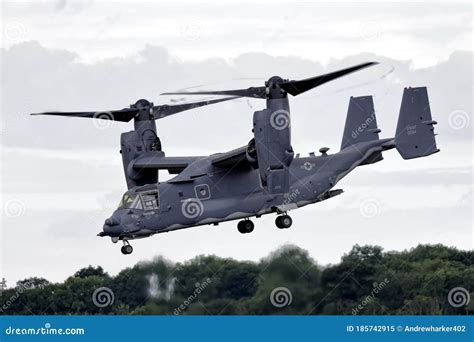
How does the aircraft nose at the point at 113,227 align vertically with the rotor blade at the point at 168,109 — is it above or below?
below

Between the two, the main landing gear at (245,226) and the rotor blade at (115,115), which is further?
the rotor blade at (115,115)

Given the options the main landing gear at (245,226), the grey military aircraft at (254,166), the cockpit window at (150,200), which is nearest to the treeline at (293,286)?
the main landing gear at (245,226)

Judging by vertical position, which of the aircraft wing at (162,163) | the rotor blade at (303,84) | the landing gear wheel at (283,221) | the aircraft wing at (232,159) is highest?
the rotor blade at (303,84)

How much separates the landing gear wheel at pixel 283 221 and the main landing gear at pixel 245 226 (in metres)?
2.67

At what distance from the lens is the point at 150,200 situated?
2217 inches

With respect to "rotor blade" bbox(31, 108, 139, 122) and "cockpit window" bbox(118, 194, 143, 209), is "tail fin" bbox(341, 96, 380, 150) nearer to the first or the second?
"rotor blade" bbox(31, 108, 139, 122)

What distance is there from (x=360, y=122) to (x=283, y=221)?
6488mm

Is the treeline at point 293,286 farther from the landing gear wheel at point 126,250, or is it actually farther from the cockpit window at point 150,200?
the cockpit window at point 150,200

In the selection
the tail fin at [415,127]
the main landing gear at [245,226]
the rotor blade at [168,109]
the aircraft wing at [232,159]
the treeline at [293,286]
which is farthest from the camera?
the rotor blade at [168,109]

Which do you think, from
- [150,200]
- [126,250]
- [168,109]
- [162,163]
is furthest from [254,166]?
[168,109]

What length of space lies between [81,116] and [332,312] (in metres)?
12.7

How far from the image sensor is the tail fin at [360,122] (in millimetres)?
60406

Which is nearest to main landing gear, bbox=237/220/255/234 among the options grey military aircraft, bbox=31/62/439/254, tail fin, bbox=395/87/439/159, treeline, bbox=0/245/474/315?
grey military aircraft, bbox=31/62/439/254

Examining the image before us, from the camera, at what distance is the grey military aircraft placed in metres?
54.6
